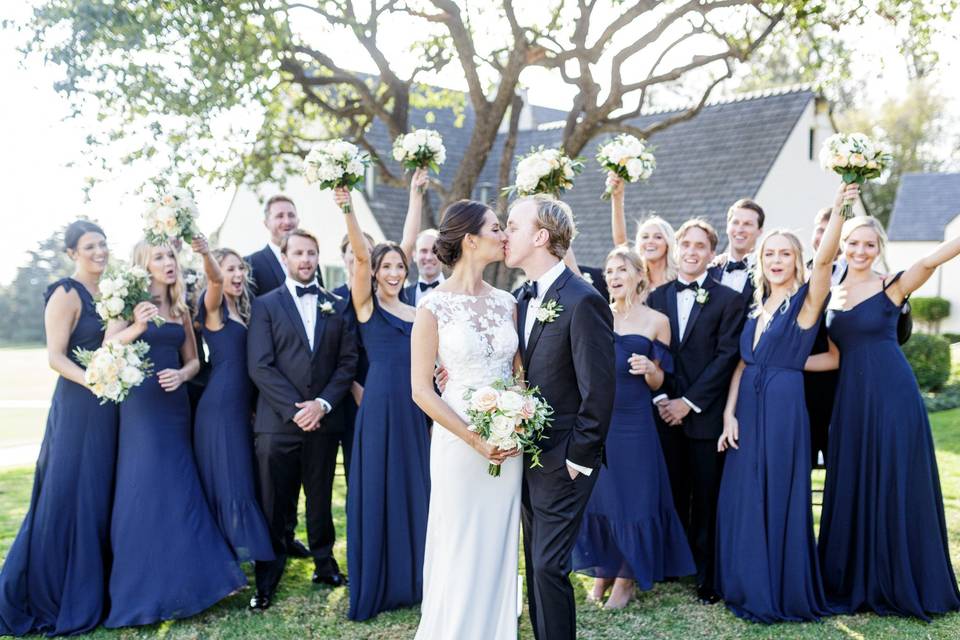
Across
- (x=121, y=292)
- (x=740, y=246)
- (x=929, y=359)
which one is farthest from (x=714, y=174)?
(x=121, y=292)

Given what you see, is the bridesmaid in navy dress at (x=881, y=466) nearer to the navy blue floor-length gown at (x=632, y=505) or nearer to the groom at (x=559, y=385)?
the navy blue floor-length gown at (x=632, y=505)

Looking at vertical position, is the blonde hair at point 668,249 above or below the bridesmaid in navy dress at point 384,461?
above

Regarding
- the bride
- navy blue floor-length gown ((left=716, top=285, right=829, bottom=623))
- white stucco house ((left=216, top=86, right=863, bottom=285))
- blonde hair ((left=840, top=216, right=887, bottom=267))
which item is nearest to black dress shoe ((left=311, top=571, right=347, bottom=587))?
the bride

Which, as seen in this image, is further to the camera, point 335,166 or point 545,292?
point 335,166

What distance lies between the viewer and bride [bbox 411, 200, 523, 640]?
437 centimetres

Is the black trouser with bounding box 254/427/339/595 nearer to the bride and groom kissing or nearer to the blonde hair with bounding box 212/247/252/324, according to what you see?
the blonde hair with bounding box 212/247/252/324

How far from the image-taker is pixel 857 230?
586 centimetres

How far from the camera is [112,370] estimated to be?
550 cm

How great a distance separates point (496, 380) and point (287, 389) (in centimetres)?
251

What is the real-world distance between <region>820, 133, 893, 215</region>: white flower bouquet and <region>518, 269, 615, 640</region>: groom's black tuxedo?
7.25ft

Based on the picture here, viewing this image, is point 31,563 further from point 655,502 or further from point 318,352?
point 655,502

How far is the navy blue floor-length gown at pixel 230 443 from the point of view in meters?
6.13

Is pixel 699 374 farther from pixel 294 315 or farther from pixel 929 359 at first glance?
pixel 929 359

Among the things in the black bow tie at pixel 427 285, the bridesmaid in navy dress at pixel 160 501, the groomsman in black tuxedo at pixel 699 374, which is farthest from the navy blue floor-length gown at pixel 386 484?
the groomsman in black tuxedo at pixel 699 374
